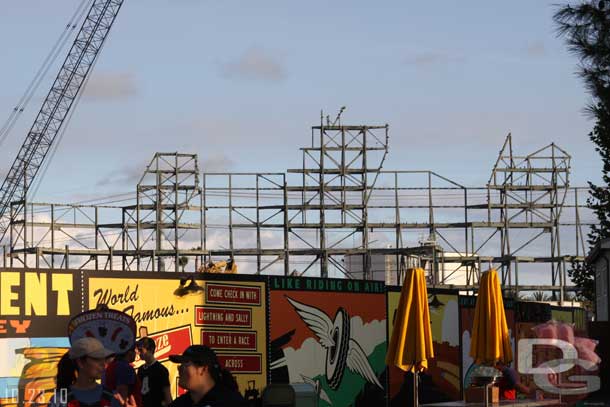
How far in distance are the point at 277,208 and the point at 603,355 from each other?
5585 cm

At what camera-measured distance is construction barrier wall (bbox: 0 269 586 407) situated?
57.3 ft

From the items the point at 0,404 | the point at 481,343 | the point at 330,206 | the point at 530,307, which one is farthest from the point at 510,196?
the point at 0,404

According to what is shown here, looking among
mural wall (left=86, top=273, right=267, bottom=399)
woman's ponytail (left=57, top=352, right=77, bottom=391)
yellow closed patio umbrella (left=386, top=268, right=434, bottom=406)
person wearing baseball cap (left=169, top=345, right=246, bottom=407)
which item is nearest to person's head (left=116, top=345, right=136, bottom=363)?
woman's ponytail (left=57, top=352, right=77, bottom=391)

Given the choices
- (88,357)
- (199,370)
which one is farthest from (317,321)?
(199,370)

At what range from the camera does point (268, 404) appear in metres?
9.91

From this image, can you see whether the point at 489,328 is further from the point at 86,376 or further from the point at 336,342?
the point at 86,376

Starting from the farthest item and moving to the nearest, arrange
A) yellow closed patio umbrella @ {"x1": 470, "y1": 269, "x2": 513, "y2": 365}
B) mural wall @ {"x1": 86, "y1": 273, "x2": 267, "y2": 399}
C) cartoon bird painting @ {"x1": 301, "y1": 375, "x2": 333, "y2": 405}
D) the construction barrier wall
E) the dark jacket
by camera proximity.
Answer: cartoon bird painting @ {"x1": 301, "y1": 375, "x2": 333, "y2": 405} → yellow closed patio umbrella @ {"x1": 470, "y1": 269, "x2": 513, "y2": 365} → mural wall @ {"x1": 86, "y1": 273, "x2": 267, "y2": 399} → the construction barrier wall → the dark jacket

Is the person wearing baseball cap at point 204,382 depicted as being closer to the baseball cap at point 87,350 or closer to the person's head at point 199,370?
the person's head at point 199,370

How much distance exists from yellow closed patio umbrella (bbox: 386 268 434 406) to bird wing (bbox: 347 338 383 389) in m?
3.76

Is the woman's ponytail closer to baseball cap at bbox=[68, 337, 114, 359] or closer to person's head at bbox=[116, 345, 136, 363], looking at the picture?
person's head at bbox=[116, 345, 136, 363]

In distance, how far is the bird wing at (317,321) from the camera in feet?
72.5

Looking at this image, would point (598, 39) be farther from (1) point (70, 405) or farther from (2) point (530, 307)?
(2) point (530, 307)

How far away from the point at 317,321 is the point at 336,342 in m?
0.76

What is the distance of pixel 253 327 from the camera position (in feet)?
69.0
